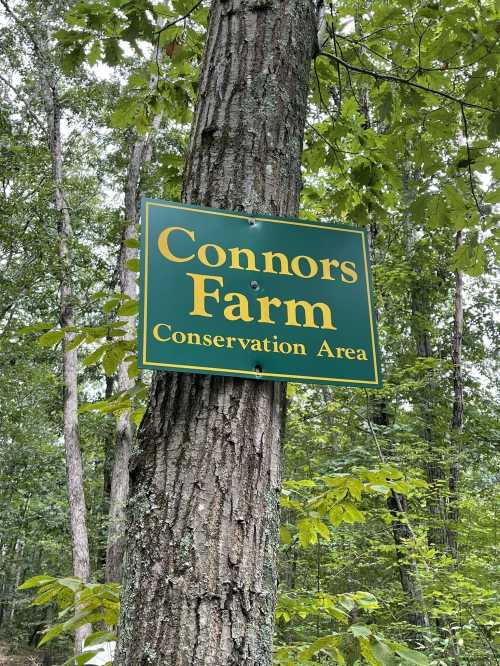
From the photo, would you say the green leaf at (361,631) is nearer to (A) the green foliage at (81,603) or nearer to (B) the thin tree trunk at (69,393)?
(A) the green foliage at (81,603)

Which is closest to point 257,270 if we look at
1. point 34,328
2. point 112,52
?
point 34,328

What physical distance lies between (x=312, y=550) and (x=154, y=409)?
6.89 meters

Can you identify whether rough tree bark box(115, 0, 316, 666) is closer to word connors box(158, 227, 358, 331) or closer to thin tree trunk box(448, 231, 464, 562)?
word connors box(158, 227, 358, 331)

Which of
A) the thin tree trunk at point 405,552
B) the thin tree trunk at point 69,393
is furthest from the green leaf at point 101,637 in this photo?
the thin tree trunk at point 69,393

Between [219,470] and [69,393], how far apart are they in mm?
8721

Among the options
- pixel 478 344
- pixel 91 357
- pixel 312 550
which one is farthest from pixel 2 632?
pixel 91 357

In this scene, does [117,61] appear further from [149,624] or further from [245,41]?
[149,624]

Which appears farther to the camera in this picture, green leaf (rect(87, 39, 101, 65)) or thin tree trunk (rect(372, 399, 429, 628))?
thin tree trunk (rect(372, 399, 429, 628))

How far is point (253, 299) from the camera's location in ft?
3.82

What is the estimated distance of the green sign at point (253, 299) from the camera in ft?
3.57

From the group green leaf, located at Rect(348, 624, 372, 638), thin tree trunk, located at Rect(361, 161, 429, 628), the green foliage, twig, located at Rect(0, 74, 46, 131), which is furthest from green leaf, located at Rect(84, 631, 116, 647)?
twig, located at Rect(0, 74, 46, 131)

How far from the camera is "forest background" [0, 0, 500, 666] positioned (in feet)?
5.82

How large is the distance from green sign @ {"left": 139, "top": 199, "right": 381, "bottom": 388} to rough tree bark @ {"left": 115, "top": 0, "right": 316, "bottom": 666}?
0.20 ft

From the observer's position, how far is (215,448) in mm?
1034
